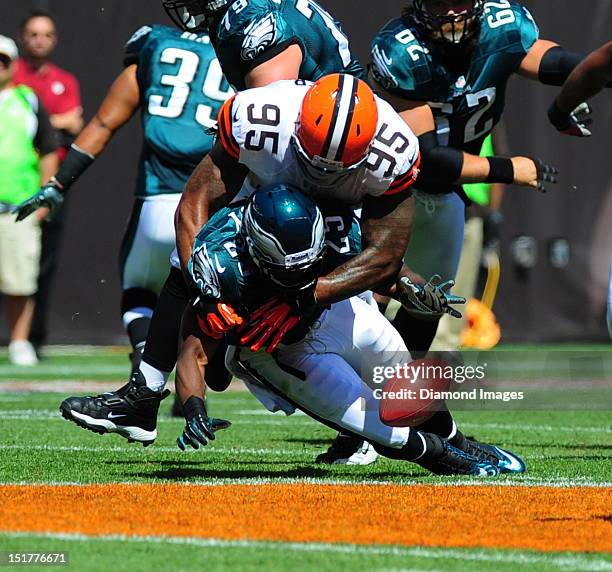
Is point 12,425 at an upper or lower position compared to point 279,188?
lower

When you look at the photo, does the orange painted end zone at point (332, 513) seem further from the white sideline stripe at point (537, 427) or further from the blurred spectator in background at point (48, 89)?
the blurred spectator in background at point (48, 89)

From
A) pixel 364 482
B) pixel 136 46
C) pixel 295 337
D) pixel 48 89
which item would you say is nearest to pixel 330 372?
pixel 295 337

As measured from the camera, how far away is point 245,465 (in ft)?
16.4

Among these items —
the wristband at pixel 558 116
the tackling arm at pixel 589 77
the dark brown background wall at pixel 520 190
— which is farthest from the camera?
the dark brown background wall at pixel 520 190

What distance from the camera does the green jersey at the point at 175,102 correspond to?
684cm

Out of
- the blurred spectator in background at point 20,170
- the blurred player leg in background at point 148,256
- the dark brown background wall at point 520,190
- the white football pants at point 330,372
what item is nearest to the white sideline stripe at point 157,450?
the white football pants at point 330,372

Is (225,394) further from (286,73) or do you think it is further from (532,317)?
(532,317)

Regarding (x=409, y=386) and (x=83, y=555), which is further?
(x=409, y=386)

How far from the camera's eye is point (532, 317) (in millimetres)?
12453

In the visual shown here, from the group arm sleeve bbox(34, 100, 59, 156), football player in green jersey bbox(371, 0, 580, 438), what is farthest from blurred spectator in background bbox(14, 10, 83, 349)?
football player in green jersey bbox(371, 0, 580, 438)

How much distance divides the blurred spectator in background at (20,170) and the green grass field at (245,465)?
0.86 meters

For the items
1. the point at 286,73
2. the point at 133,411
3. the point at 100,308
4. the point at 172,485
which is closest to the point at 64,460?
the point at 133,411

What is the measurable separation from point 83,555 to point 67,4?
30.4 ft

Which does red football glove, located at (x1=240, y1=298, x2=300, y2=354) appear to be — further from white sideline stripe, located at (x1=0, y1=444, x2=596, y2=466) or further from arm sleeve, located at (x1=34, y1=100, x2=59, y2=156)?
arm sleeve, located at (x1=34, y1=100, x2=59, y2=156)
